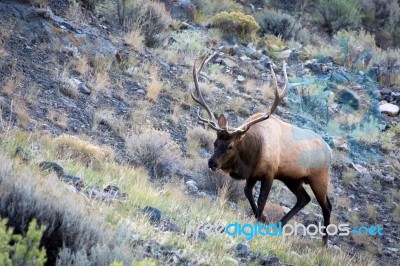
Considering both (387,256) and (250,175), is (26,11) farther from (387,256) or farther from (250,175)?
(387,256)

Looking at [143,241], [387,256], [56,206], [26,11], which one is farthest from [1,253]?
[26,11]

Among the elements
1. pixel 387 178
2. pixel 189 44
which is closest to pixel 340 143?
pixel 387 178

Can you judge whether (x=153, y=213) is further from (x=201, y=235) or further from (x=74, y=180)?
(x=74, y=180)

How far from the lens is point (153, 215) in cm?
637

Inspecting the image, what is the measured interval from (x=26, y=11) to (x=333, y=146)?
7.11m

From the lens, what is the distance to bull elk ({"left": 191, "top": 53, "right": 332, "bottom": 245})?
8516mm

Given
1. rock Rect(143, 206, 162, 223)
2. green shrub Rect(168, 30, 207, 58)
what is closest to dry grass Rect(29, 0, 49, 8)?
green shrub Rect(168, 30, 207, 58)

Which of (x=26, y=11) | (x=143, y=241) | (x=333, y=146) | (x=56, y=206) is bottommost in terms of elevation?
(x=333, y=146)

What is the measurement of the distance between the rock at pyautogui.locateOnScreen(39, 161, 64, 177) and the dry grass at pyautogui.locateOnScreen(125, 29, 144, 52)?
8291 mm

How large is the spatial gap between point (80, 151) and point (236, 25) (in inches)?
450

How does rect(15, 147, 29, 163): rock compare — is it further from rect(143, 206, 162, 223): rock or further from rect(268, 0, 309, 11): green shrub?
rect(268, 0, 309, 11): green shrub

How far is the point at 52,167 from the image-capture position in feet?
22.7

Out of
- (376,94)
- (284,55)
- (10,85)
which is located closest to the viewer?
(10,85)

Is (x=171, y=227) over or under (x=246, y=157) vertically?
over
